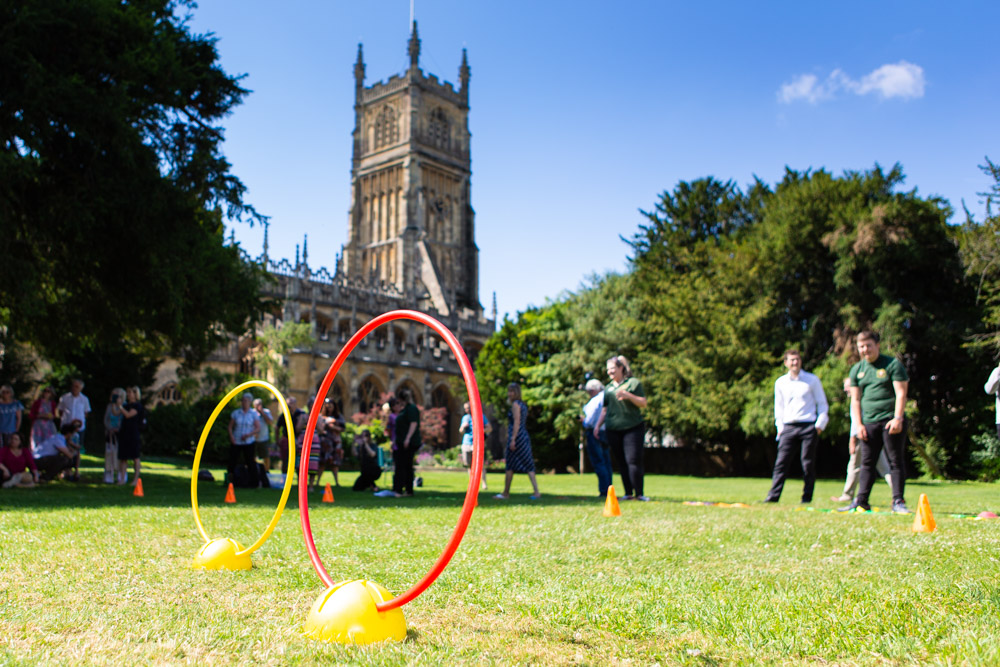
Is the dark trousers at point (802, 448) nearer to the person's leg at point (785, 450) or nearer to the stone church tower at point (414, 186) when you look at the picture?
the person's leg at point (785, 450)

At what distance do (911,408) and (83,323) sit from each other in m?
23.0

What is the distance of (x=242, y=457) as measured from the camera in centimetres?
1412

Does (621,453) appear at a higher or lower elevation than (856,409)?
lower

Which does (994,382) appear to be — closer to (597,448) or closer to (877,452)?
(877,452)

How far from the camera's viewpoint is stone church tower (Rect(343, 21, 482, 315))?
252ft

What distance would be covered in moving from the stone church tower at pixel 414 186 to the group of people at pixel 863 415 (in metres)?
64.8

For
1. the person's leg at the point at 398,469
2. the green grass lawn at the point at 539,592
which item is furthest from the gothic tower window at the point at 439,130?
the green grass lawn at the point at 539,592

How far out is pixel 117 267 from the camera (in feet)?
44.0

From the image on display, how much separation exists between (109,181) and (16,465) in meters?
4.55

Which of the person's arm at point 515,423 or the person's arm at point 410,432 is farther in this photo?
the person's arm at point 410,432

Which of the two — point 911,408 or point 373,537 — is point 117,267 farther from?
point 911,408

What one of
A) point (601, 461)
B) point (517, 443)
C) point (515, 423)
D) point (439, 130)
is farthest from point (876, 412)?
point (439, 130)

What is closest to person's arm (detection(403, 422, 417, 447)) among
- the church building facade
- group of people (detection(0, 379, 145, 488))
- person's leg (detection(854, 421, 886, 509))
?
group of people (detection(0, 379, 145, 488))

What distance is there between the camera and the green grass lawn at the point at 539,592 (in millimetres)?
3082
